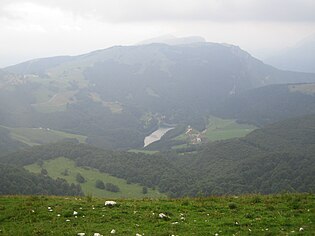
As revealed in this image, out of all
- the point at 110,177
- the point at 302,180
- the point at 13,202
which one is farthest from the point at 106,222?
the point at 110,177

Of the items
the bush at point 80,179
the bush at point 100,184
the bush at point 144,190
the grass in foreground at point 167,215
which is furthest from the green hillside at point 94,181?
the grass in foreground at point 167,215

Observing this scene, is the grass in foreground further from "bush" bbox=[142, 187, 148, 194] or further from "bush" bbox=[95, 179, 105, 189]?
"bush" bbox=[95, 179, 105, 189]

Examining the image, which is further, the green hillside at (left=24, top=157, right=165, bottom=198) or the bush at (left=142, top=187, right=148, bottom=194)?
the bush at (left=142, top=187, right=148, bottom=194)

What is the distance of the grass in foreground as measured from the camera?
18.6 meters

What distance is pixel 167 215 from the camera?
70.2 ft

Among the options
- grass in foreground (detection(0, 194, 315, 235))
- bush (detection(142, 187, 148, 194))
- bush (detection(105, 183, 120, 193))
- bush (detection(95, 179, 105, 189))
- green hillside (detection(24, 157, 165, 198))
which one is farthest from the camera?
bush (detection(95, 179, 105, 189))

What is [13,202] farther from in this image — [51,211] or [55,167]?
[55,167]

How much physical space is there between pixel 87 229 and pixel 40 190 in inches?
5186

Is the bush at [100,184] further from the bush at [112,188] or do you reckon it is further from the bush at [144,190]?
the bush at [144,190]

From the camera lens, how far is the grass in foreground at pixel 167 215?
18609 mm

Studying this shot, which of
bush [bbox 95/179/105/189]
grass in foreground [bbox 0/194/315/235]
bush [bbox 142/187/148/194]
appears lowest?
bush [bbox 142/187/148/194]

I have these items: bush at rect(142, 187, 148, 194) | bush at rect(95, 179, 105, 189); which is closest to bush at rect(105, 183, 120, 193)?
bush at rect(95, 179, 105, 189)

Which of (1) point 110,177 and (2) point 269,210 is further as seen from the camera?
(1) point 110,177

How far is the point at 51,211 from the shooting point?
869 inches
